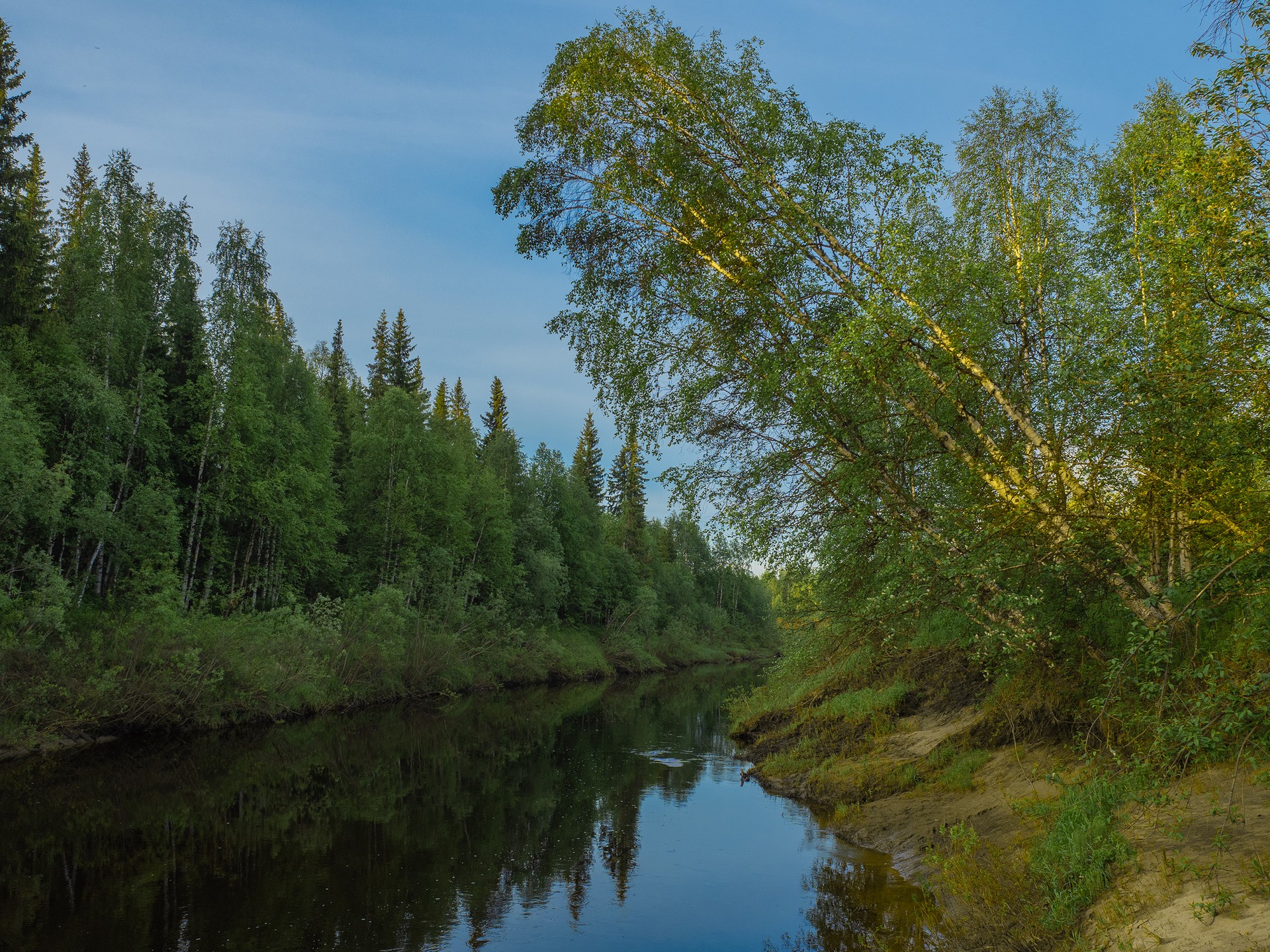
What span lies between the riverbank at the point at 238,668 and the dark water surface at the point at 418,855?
1.06m

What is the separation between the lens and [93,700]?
20016 millimetres

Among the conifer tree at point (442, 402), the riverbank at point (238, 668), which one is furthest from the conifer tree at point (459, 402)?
the riverbank at point (238, 668)

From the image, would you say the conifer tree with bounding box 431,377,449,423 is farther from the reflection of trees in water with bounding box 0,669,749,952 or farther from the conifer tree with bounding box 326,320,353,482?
the reflection of trees in water with bounding box 0,669,749,952

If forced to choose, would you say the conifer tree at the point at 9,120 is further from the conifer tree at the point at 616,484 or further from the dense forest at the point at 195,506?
the conifer tree at the point at 616,484

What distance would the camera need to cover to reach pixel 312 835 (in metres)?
13.7

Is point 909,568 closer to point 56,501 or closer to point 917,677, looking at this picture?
point 917,677

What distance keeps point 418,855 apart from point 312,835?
8.22 ft

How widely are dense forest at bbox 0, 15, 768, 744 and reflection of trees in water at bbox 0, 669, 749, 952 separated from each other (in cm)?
266

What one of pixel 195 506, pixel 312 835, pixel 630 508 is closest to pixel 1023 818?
pixel 312 835

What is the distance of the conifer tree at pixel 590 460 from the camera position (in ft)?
262

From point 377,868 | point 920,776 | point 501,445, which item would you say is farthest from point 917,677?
point 501,445

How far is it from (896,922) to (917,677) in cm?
801

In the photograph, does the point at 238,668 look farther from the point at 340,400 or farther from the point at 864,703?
the point at 340,400

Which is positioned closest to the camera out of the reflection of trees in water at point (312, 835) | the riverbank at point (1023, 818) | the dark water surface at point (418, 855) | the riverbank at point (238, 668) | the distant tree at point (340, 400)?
the riverbank at point (1023, 818)
